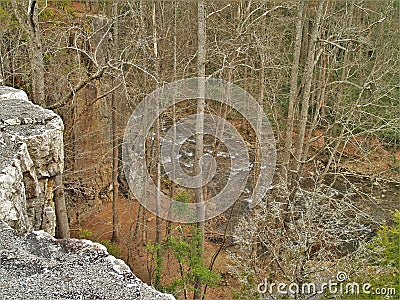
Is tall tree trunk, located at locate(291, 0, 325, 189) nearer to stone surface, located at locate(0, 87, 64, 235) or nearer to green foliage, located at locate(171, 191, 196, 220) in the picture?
green foliage, located at locate(171, 191, 196, 220)

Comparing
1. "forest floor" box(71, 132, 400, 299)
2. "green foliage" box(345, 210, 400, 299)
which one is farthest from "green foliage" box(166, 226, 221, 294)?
"green foliage" box(345, 210, 400, 299)

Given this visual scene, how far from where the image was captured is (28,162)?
5.30 metres

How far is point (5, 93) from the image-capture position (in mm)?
7230

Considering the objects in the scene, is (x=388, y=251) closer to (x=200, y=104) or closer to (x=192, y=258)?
(x=192, y=258)

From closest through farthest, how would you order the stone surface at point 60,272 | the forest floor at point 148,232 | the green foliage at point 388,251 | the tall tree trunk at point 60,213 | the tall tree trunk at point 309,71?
the stone surface at point 60,272 < the green foliage at point 388,251 < the tall tree trunk at point 60,213 < the tall tree trunk at point 309,71 < the forest floor at point 148,232

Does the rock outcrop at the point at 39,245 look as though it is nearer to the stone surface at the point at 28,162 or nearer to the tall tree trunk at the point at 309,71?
the stone surface at the point at 28,162

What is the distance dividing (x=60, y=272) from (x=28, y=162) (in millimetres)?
2173

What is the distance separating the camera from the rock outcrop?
3357 mm

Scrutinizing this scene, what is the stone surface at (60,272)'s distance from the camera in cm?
331

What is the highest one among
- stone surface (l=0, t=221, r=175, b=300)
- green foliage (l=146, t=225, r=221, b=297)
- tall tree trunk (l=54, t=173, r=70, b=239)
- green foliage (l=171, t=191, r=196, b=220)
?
stone surface (l=0, t=221, r=175, b=300)

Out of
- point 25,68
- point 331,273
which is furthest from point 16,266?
point 25,68

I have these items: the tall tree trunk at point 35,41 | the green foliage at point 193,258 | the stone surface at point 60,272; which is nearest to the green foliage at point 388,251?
the green foliage at point 193,258

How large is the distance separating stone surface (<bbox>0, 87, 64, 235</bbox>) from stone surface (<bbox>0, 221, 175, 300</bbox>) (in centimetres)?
55

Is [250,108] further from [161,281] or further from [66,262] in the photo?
[66,262]
